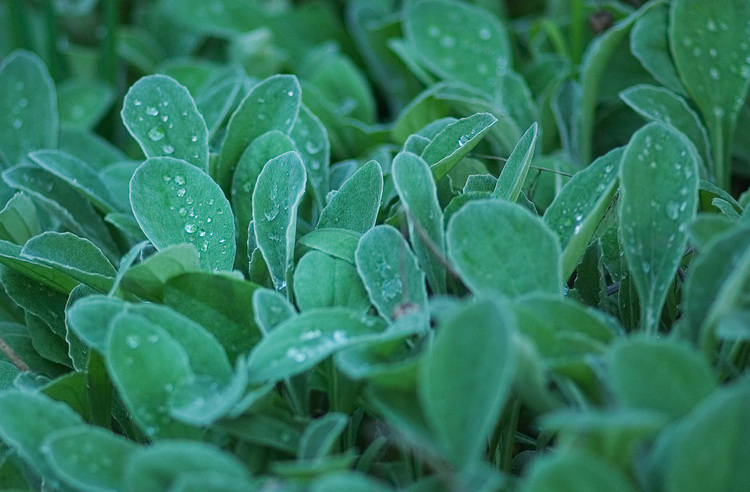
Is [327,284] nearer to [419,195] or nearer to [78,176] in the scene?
[419,195]

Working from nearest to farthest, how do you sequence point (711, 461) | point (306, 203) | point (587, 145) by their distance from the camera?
point (711, 461) < point (306, 203) < point (587, 145)

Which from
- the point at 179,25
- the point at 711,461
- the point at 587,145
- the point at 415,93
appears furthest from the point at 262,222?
the point at 179,25

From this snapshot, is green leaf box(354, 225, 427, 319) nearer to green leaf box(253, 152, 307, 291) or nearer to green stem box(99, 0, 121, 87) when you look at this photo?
green leaf box(253, 152, 307, 291)

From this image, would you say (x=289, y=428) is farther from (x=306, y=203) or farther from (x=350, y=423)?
(x=306, y=203)

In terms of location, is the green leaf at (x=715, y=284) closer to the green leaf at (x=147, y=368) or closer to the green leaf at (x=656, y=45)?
the green leaf at (x=147, y=368)

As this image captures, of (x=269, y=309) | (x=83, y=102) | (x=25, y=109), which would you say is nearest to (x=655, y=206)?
(x=269, y=309)

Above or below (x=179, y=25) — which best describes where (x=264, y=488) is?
below

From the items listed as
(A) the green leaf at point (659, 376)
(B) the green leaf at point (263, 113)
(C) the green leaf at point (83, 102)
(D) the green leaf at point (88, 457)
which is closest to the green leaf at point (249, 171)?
(B) the green leaf at point (263, 113)
